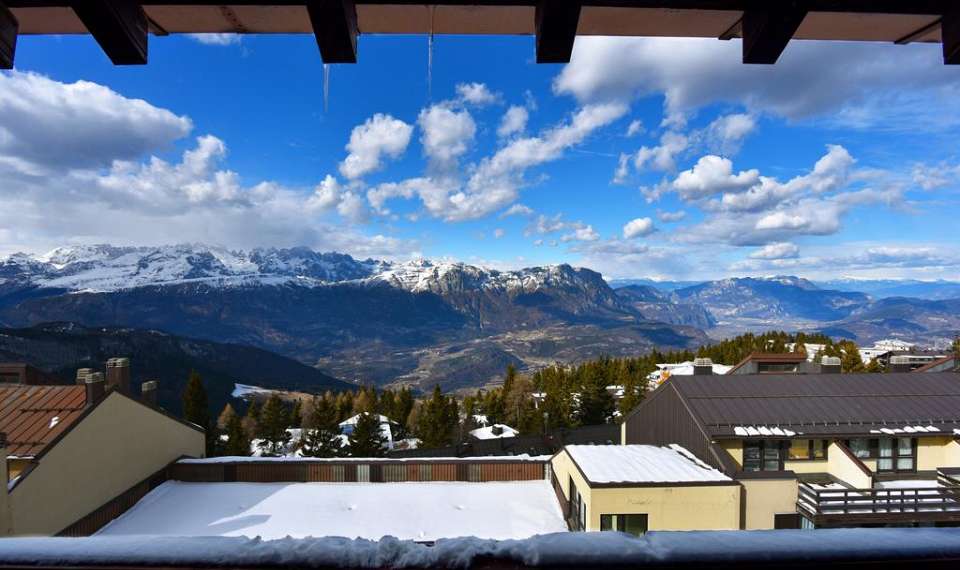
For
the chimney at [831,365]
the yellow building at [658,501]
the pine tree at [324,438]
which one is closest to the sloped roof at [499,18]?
the yellow building at [658,501]

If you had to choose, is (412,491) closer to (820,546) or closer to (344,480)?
(344,480)

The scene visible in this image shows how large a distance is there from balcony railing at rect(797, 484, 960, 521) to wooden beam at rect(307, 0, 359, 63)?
17260 mm

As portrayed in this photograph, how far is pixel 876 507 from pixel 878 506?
0.29 ft

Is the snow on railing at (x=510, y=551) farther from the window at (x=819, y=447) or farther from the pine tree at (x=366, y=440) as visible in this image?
the pine tree at (x=366, y=440)

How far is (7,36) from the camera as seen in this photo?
250 centimetres

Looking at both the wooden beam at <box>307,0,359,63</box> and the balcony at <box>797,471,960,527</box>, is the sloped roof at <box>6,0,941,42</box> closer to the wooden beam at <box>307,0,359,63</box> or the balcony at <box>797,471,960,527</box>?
the wooden beam at <box>307,0,359,63</box>

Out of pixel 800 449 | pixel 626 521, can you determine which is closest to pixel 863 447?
pixel 800 449

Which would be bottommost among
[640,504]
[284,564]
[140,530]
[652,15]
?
[140,530]

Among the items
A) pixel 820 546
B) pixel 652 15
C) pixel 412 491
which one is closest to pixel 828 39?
pixel 652 15

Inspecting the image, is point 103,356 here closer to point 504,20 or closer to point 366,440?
point 366,440

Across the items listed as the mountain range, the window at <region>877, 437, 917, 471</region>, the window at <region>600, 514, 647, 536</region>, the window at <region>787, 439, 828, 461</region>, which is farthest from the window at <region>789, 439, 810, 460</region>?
the mountain range

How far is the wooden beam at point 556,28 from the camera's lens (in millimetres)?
2500

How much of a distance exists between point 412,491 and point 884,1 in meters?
18.0

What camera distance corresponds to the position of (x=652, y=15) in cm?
269
